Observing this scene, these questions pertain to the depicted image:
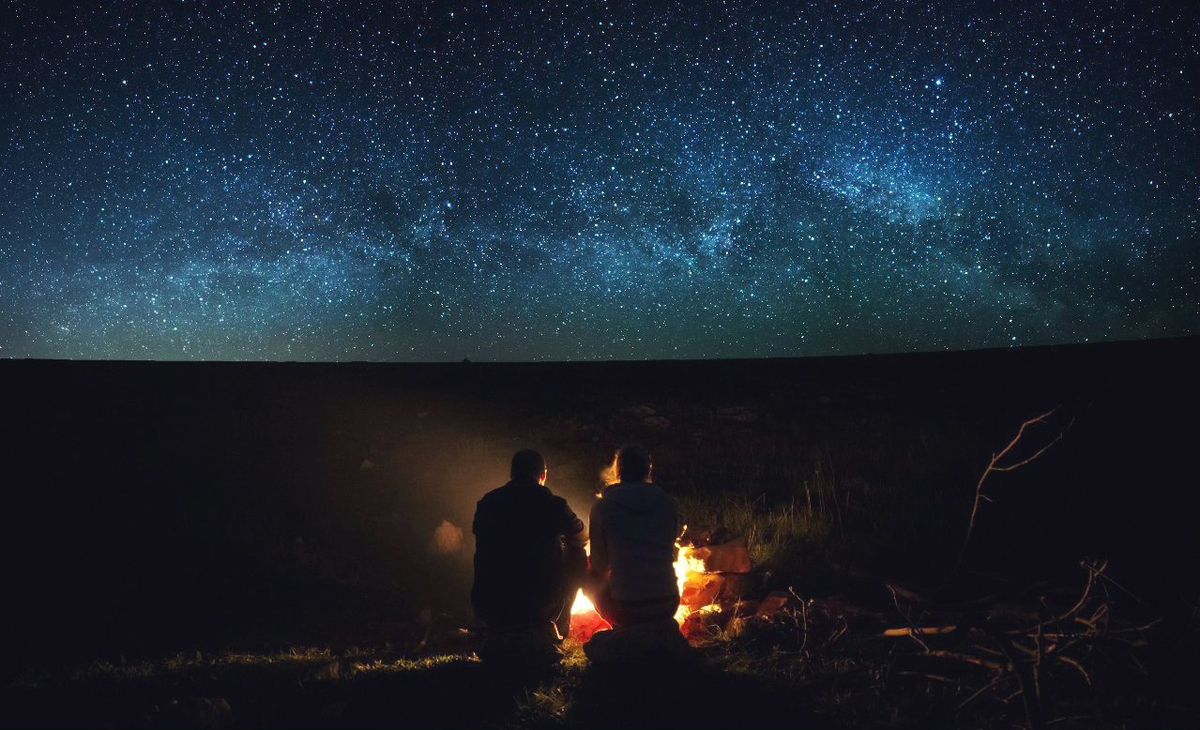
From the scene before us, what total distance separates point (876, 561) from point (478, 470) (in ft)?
23.6

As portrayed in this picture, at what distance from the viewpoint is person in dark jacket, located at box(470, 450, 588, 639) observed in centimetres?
459

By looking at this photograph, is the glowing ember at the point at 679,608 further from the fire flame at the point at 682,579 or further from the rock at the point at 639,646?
the rock at the point at 639,646

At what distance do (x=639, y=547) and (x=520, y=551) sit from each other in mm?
Answer: 859

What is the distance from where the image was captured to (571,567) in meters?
4.94

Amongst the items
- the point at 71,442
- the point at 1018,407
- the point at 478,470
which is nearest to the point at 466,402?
the point at 478,470

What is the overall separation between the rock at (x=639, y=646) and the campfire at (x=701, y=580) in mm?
1160

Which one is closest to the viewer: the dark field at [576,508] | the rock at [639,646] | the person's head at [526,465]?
the dark field at [576,508]

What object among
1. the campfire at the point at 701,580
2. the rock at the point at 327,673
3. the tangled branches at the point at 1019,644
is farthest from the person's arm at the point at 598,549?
the tangled branches at the point at 1019,644

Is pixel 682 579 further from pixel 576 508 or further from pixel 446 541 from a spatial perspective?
pixel 576 508

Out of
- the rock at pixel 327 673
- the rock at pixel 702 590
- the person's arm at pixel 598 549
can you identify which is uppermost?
the person's arm at pixel 598 549

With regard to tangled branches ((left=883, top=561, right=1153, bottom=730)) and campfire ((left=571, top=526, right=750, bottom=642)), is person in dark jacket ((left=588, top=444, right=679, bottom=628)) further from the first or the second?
tangled branches ((left=883, top=561, right=1153, bottom=730))

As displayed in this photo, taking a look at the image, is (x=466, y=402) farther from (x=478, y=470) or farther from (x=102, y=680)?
(x=102, y=680)

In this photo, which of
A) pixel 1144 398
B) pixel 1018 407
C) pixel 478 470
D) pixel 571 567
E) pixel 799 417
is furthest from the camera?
pixel 799 417

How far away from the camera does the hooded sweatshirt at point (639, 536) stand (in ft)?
14.6
